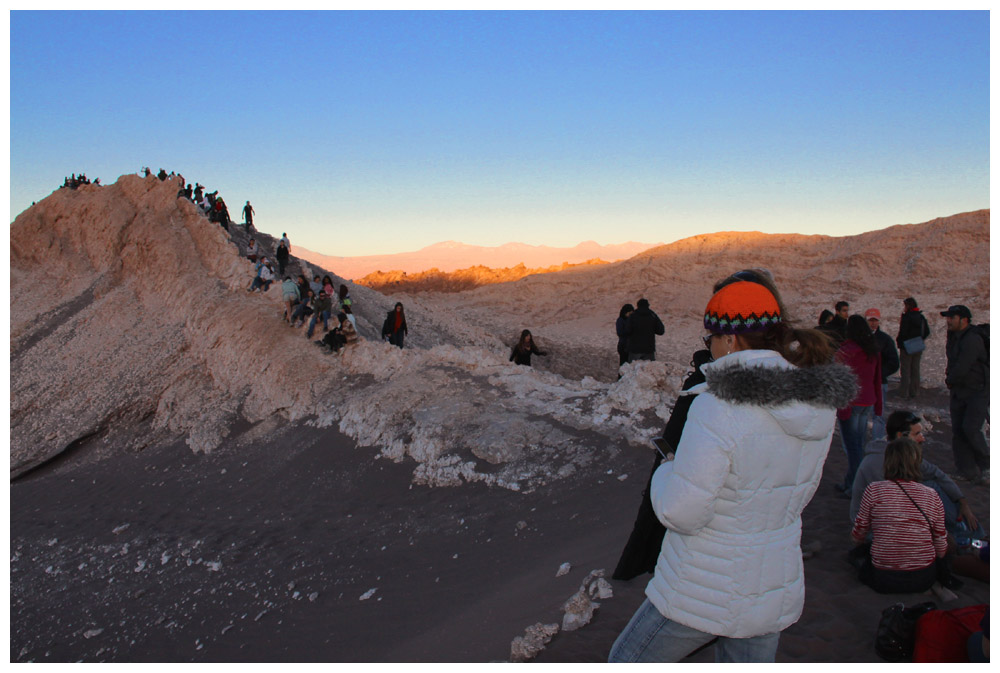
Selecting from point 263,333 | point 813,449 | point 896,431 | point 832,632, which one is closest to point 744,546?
point 813,449

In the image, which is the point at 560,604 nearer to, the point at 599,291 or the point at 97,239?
the point at 97,239

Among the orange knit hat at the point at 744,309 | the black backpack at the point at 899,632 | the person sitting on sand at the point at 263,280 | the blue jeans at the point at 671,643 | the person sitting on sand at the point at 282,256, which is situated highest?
the person sitting on sand at the point at 282,256

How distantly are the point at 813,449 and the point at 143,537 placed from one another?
6.29 meters

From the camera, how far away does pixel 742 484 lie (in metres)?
1.68

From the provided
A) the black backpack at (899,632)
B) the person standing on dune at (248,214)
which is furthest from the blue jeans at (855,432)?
the person standing on dune at (248,214)

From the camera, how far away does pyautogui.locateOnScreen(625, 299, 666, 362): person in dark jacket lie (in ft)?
27.8

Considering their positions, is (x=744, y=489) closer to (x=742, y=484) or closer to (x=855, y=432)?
(x=742, y=484)

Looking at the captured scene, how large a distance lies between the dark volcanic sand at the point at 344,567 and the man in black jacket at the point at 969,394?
0.31 metres

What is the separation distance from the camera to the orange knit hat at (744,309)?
6.10 ft

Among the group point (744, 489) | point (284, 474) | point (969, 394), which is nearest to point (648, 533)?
point (744, 489)

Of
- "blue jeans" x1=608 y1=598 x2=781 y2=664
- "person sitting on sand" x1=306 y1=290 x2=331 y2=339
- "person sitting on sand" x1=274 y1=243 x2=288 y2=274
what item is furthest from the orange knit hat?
"person sitting on sand" x1=274 y1=243 x2=288 y2=274

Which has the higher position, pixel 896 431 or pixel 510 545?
pixel 896 431

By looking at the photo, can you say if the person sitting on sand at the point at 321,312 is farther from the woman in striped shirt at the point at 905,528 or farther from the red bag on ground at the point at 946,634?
the red bag on ground at the point at 946,634

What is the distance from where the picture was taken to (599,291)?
24.0 m
